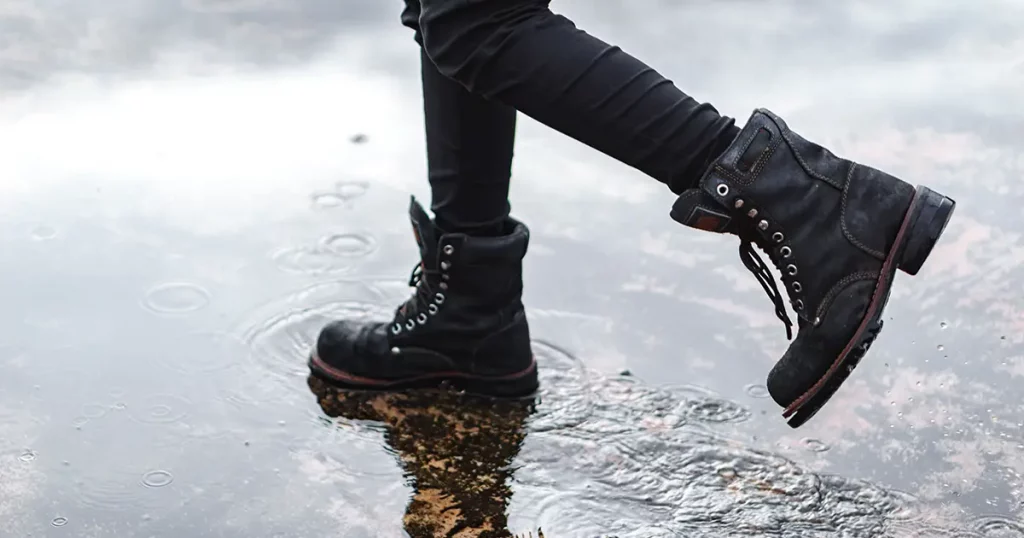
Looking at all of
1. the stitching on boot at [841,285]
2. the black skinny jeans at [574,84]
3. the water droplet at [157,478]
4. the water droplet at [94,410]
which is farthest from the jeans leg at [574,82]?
the water droplet at [94,410]

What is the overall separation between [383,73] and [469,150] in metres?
1.84

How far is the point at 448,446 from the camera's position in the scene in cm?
229

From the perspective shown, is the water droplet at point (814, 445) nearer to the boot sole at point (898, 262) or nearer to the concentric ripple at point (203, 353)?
the boot sole at point (898, 262)

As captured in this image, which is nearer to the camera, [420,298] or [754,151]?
[754,151]

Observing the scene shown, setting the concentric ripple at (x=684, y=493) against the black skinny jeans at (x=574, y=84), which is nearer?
the black skinny jeans at (x=574, y=84)

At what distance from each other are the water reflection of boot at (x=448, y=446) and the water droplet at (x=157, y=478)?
35 centimetres

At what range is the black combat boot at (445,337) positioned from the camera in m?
2.39

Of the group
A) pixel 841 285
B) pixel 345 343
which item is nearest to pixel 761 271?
pixel 841 285

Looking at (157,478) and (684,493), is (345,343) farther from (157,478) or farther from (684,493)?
Result: (684,493)

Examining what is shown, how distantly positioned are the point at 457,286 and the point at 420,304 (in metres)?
0.10

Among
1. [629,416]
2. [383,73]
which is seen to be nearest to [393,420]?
[629,416]

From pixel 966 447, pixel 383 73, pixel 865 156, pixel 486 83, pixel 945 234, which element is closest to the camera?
pixel 486 83

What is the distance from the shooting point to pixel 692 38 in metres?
4.25

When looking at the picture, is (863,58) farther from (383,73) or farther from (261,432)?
(261,432)
